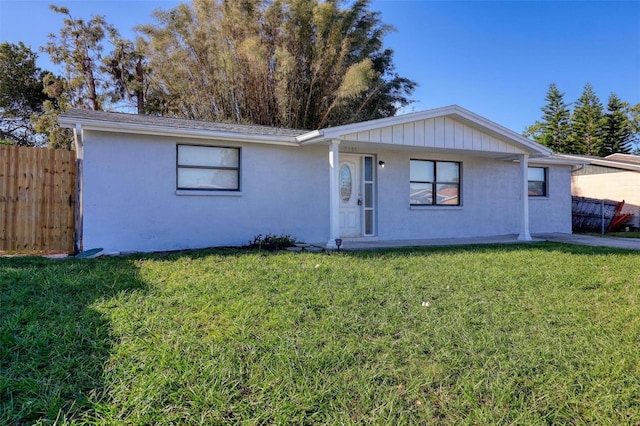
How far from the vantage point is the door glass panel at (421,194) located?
10.7 meters

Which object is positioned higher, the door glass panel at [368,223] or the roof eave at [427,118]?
the roof eave at [427,118]

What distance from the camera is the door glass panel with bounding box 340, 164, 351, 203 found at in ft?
32.6

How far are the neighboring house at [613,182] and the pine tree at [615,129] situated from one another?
1783cm

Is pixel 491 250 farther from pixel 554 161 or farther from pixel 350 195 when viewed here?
pixel 554 161

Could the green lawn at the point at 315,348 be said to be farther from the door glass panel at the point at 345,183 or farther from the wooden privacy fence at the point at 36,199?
the door glass panel at the point at 345,183

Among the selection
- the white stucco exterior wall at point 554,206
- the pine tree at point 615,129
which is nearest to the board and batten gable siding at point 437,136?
the white stucco exterior wall at point 554,206

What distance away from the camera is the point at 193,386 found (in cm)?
247

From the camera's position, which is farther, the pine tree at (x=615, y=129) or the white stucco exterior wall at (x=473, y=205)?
the pine tree at (x=615, y=129)

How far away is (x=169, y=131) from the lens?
7781 mm

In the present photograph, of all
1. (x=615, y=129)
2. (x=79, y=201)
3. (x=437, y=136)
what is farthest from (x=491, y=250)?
(x=615, y=129)

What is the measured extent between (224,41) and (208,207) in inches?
368

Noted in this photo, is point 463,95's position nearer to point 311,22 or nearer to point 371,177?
point 311,22

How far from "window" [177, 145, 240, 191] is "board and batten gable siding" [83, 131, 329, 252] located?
0.52 ft

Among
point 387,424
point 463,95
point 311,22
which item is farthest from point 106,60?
point 387,424
